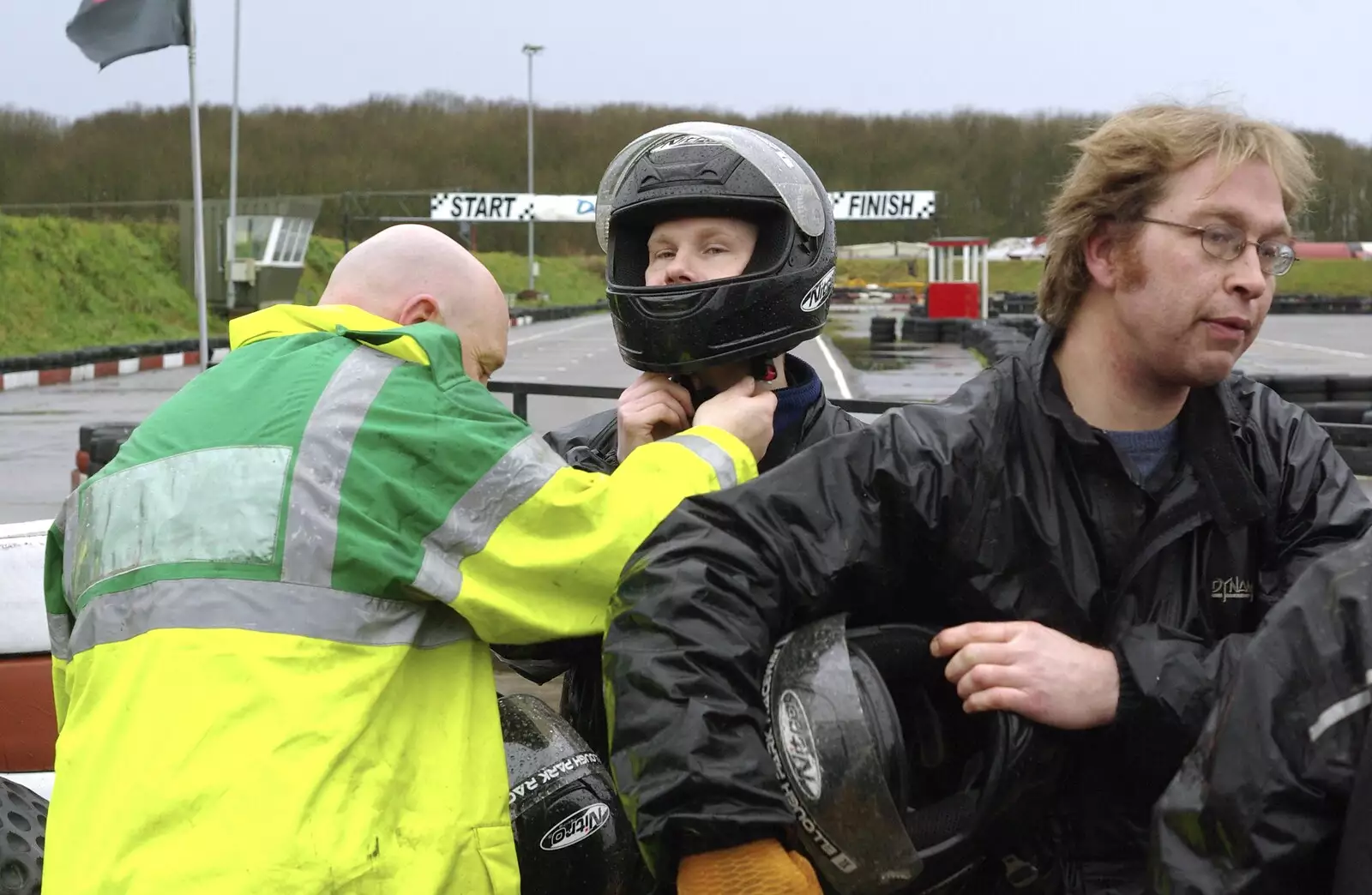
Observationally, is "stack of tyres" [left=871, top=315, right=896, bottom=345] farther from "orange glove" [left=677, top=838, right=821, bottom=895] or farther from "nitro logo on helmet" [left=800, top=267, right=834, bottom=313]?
"orange glove" [left=677, top=838, right=821, bottom=895]

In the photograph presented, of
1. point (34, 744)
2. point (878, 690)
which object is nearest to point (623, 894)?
point (878, 690)

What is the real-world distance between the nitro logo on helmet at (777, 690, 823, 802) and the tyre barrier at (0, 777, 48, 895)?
148cm

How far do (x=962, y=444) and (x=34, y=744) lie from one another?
8.82 feet

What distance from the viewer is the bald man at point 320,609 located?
1.91 m

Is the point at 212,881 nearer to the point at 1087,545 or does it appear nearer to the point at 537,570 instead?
the point at 537,570

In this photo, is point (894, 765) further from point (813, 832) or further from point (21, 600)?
point (21, 600)

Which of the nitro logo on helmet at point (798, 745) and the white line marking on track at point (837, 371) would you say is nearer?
the nitro logo on helmet at point (798, 745)

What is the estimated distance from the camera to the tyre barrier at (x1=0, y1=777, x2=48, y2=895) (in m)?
2.67

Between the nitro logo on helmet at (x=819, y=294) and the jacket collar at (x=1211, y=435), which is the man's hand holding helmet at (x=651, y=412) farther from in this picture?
the jacket collar at (x=1211, y=435)

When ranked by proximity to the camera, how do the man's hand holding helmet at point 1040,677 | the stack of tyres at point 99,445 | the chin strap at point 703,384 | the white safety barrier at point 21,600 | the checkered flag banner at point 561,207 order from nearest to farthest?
the man's hand holding helmet at point 1040,677 < the chin strap at point 703,384 < the white safety barrier at point 21,600 < the stack of tyres at point 99,445 < the checkered flag banner at point 561,207

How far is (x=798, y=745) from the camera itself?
1930 mm

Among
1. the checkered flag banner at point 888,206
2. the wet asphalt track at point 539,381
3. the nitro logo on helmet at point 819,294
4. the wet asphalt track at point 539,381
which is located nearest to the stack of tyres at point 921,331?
the wet asphalt track at point 539,381

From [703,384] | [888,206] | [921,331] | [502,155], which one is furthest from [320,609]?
[502,155]

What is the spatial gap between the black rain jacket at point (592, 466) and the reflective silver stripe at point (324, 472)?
1.86 ft
